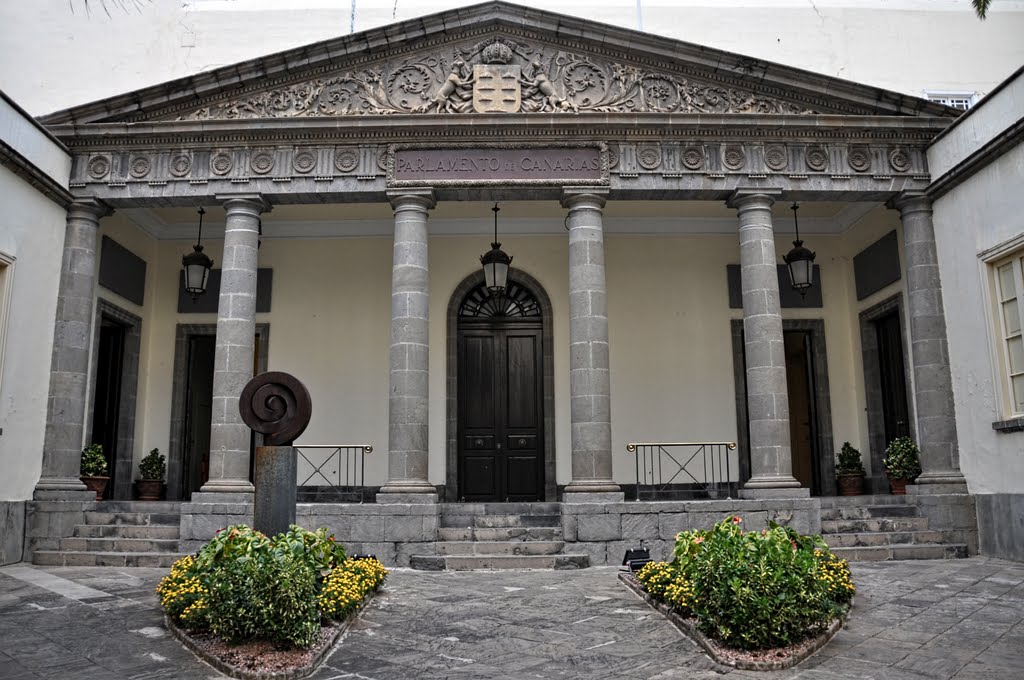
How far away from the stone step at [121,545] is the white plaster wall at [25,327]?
909mm

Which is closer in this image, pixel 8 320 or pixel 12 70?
pixel 8 320

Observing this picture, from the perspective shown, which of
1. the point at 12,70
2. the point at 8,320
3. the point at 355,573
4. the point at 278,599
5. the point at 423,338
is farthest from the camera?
the point at 12,70

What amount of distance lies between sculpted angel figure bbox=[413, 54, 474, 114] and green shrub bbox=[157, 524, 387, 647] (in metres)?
6.63

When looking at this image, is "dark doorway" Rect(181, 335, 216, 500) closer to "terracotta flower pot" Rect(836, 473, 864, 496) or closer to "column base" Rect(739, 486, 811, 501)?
"column base" Rect(739, 486, 811, 501)

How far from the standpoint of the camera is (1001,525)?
33.6 feet


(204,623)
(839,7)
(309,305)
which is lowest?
(204,623)

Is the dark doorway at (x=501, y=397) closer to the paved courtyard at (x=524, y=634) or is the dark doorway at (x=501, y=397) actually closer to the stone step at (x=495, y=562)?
the stone step at (x=495, y=562)

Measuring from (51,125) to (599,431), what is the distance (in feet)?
28.3

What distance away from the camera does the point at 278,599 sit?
5.92 meters

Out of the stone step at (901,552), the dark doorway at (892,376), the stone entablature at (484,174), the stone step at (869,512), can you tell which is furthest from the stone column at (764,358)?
the dark doorway at (892,376)

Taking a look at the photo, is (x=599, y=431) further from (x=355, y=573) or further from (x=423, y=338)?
(x=355, y=573)

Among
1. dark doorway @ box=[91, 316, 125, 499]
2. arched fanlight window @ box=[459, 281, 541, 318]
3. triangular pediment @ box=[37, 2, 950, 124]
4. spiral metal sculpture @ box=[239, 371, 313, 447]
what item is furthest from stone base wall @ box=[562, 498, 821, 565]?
dark doorway @ box=[91, 316, 125, 499]

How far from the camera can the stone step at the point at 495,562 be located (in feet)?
32.4

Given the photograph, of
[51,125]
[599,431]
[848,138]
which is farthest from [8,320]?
[848,138]
